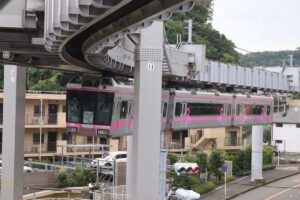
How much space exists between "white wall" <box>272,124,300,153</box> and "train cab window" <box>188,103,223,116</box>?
110ft

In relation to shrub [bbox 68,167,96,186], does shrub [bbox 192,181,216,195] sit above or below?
below

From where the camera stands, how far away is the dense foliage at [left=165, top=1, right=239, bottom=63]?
5153 centimetres

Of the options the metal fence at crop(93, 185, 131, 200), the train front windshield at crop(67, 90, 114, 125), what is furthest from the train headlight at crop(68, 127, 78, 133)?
the metal fence at crop(93, 185, 131, 200)

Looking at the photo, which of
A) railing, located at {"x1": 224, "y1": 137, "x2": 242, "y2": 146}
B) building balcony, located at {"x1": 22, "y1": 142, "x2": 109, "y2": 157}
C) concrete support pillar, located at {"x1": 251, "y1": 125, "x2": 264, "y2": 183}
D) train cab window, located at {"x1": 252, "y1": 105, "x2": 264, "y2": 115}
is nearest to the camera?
train cab window, located at {"x1": 252, "y1": 105, "x2": 264, "y2": 115}

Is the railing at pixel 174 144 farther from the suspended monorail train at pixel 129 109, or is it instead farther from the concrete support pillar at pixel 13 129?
the concrete support pillar at pixel 13 129

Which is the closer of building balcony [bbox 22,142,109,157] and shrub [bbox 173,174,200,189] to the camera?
shrub [bbox 173,174,200,189]

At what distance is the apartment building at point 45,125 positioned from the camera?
3541cm

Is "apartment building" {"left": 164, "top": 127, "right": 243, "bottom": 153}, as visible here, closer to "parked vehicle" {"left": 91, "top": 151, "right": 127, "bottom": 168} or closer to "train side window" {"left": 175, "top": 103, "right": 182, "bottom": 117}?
"parked vehicle" {"left": 91, "top": 151, "right": 127, "bottom": 168}

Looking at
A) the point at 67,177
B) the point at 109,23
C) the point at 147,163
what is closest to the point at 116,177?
the point at 67,177

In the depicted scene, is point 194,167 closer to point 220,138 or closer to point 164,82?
point 164,82

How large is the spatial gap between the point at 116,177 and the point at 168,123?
26.0 ft

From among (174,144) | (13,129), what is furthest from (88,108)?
(174,144)

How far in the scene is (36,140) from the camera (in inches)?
1411

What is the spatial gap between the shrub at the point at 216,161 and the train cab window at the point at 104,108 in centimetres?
1695
